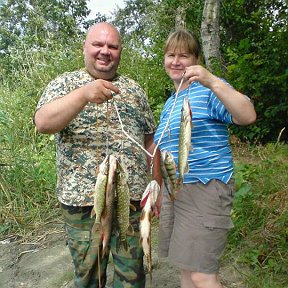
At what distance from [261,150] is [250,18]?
12.8 ft

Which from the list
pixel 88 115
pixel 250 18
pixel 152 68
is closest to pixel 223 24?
pixel 250 18

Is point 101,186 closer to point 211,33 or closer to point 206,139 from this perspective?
point 206,139

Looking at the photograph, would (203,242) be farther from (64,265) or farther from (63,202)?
(64,265)

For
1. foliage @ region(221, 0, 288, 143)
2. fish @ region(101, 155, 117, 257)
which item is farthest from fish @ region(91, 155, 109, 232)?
foliage @ region(221, 0, 288, 143)

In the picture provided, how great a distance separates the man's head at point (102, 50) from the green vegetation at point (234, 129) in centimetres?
242

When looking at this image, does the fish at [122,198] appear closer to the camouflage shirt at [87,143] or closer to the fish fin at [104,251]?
the fish fin at [104,251]

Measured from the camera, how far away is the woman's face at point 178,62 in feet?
9.07

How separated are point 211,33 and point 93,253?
18.3ft

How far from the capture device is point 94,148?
9.58ft

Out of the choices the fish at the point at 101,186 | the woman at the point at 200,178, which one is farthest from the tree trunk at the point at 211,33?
the fish at the point at 101,186

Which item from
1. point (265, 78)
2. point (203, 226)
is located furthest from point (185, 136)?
point (265, 78)

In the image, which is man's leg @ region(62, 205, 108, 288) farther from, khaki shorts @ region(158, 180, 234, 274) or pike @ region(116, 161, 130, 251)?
khaki shorts @ region(158, 180, 234, 274)

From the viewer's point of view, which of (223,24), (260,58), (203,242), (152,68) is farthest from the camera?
(223,24)

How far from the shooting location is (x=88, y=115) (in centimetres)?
290
